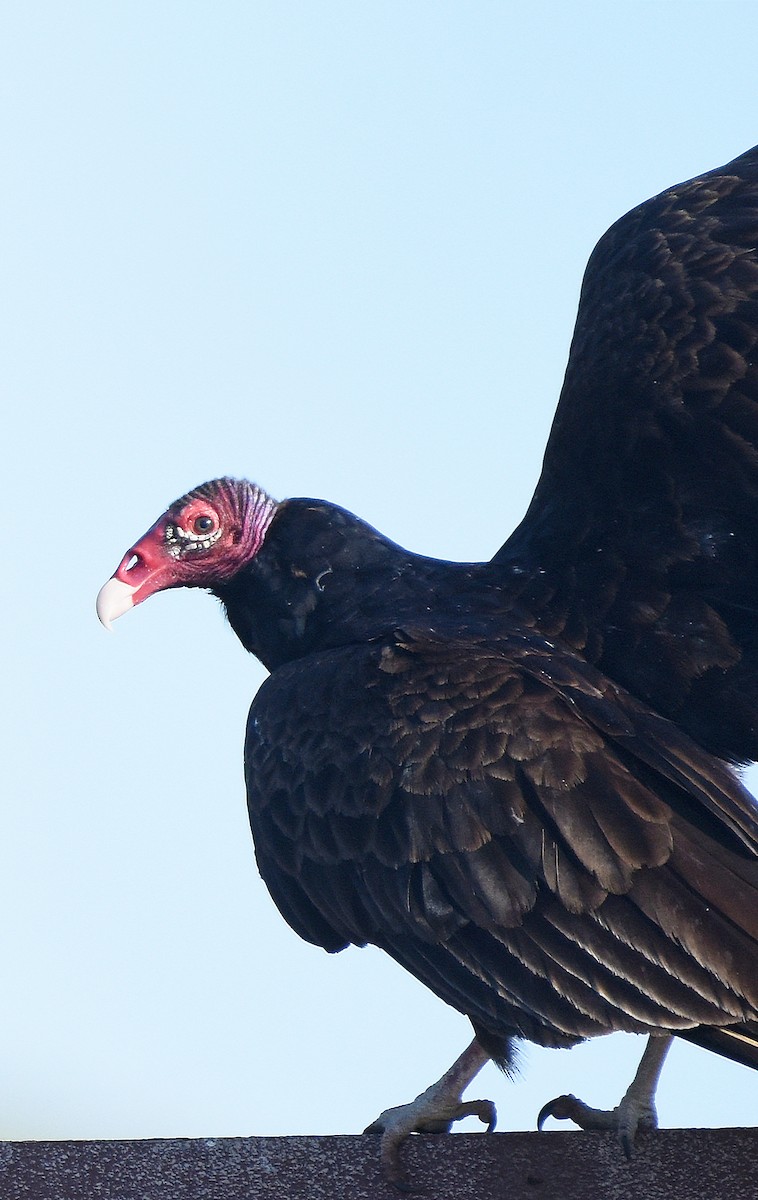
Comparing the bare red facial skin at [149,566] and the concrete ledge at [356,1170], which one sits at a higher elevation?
the bare red facial skin at [149,566]

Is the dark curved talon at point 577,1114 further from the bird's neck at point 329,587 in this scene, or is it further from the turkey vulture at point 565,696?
the bird's neck at point 329,587

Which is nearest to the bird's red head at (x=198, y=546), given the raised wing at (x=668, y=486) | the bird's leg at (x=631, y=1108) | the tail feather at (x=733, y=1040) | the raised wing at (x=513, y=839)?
the raised wing at (x=668, y=486)

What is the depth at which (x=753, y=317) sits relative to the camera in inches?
176

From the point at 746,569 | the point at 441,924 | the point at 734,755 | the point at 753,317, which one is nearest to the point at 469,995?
the point at 441,924

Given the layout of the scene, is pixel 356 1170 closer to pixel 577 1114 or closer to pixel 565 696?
pixel 577 1114

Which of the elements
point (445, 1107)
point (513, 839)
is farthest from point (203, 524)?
point (445, 1107)

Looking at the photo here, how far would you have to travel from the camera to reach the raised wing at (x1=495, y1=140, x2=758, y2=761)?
4.22m

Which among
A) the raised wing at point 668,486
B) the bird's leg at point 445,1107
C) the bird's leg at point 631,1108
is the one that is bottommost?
the bird's leg at point 631,1108

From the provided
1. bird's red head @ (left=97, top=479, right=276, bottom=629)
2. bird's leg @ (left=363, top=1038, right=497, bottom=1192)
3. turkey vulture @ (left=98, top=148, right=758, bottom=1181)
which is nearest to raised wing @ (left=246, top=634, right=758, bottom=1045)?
turkey vulture @ (left=98, top=148, right=758, bottom=1181)

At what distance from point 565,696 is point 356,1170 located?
3.92 feet

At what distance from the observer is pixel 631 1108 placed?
11.6 ft

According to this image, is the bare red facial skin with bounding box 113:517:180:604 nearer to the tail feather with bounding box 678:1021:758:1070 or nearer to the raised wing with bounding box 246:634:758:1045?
the raised wing with bounding box 246:634:758:1045

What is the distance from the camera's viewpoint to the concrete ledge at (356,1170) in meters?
3.17

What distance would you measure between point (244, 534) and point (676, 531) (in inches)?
56.5
